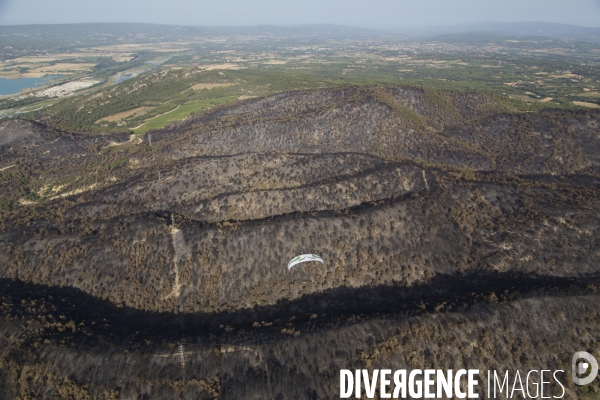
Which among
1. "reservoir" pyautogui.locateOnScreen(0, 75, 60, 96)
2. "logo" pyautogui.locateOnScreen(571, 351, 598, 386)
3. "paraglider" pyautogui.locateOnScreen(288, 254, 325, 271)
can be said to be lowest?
"logo" pyautogui.locateOnScreen(571, 351, 598, 386)

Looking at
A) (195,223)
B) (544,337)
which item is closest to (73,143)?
(195,223)

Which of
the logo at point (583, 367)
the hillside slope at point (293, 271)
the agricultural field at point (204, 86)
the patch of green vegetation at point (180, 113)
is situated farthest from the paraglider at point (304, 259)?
the agricultural field at point (204, 86)

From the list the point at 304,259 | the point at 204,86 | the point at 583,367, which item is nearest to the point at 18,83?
the point at 204,86

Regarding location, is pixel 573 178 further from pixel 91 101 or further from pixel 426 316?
pixel 91 101

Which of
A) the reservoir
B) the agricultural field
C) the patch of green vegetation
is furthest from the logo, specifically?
the reservoir

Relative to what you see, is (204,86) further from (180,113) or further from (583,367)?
(583,367)

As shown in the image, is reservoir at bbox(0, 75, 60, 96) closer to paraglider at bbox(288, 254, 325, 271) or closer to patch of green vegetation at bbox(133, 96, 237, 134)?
patch of green vegetation at bbox(133, 96, 237, 134)
